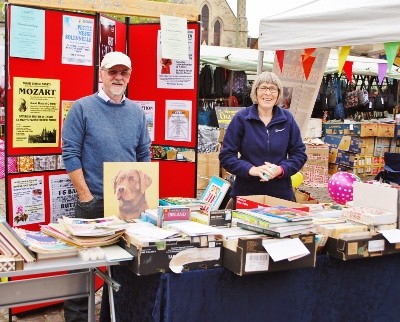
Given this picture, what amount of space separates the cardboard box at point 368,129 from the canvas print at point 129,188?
25.0 feet

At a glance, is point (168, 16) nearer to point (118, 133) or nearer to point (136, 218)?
point (118, 133)

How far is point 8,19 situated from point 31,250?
1669 mm

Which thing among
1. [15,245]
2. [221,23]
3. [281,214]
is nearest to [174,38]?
[281,214]

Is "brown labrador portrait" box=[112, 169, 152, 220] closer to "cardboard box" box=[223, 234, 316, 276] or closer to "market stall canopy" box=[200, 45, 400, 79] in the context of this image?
"cardboard box" box=[223, 234, 316, 276]

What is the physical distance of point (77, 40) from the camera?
136 inches

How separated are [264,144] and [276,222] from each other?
106cm

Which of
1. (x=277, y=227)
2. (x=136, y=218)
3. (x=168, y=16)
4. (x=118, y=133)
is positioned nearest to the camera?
(x=277, y=227)

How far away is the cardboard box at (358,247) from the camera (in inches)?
97.5

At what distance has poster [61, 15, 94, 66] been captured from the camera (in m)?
3.39

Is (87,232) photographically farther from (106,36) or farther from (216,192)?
(106,36)

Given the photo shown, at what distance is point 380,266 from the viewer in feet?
8.96

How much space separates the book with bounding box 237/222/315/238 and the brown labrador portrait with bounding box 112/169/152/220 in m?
0.57

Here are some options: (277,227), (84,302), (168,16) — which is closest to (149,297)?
(277,227)

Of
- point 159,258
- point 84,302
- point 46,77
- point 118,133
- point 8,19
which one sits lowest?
point 84,302
